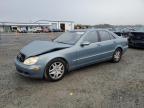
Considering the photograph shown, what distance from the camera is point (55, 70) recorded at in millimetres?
4754

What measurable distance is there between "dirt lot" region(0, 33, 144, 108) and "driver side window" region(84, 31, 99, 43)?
1.03 m

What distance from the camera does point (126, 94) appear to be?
3932 millimetres

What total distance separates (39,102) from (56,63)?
1409 millimetres

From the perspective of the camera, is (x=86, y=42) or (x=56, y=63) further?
(x=86, y=42)

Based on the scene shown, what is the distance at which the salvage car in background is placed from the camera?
9906 millimetres

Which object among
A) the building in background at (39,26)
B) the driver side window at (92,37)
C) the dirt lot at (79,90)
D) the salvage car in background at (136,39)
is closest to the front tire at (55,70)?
the dirt lot at (79,90)

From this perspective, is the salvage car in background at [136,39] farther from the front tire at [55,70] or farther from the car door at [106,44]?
the front tire at [55,70]

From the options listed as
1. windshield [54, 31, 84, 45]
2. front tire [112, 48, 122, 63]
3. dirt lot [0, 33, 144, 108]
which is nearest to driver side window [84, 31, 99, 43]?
windshield [54, 31, 84, 45]

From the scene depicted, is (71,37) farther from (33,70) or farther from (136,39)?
(136,39)

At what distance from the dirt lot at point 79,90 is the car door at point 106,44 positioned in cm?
69

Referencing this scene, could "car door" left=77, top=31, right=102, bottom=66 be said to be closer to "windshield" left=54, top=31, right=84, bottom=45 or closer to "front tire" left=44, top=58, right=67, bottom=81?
"windshield" left=54, top=31, right=84, bottom=45

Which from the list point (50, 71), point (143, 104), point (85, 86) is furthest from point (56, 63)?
point (143, 104)

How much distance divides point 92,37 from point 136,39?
5.46 meters

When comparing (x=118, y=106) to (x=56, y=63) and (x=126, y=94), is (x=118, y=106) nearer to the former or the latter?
(x=126, y=94)
